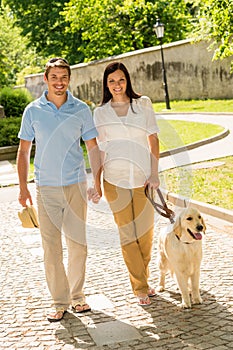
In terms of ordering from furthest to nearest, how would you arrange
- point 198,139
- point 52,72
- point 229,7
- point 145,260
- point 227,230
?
point 198,139 → point 229,7 → point 227,230 → point 145,260 → point 52,72

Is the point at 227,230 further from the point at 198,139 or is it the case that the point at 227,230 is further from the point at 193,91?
the point at 193,91

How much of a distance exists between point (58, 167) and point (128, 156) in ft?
2.12

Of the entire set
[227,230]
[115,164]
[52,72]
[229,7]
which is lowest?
[227,230]

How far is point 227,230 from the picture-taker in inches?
331

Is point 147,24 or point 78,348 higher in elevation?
point 147,24

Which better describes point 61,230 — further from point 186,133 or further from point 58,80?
point 186,133

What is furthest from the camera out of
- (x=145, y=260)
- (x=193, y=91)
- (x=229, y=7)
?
(x=193, y=91)

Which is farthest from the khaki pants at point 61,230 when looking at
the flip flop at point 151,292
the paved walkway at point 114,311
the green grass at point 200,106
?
the green grass at point 200,106

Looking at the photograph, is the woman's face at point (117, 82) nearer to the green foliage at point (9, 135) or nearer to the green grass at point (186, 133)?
the green grass at point (186, 133)

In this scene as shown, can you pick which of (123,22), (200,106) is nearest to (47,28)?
(123,22)

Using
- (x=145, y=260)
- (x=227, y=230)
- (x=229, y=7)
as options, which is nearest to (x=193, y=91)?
(x=229, y=7)

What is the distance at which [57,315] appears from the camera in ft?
17.9

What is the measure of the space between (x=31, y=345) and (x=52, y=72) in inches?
89.4

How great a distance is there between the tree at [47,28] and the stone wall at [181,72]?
28.2 feet
